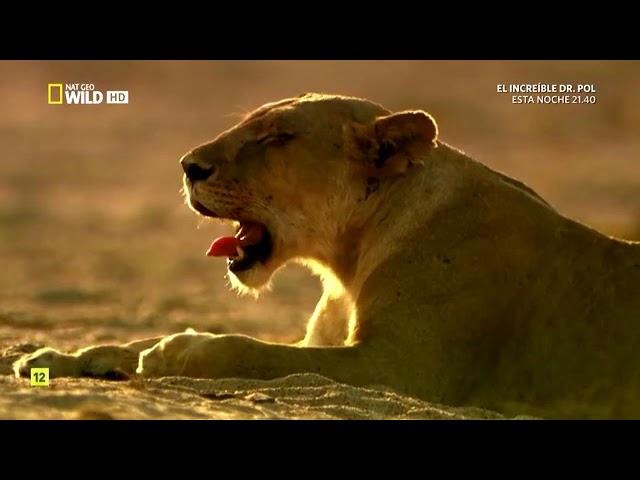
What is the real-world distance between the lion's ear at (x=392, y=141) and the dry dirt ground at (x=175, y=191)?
3.37ft

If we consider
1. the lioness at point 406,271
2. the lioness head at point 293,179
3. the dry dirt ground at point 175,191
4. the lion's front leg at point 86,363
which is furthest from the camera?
the lioness head at point 293,179

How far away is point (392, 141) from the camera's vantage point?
7.43 metres

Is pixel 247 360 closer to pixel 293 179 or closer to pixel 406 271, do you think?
pixel 406 271

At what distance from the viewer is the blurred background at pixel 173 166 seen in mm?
12492

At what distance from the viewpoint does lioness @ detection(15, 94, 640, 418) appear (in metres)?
6.81

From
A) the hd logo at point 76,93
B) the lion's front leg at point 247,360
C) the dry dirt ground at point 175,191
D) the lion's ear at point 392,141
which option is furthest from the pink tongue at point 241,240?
→ the hd logo at point 76,93

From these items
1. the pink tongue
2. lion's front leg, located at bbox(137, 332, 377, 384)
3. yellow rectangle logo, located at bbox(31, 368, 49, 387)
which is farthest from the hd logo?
lion's front leg, located at bbox(137, 332, 377, 384)

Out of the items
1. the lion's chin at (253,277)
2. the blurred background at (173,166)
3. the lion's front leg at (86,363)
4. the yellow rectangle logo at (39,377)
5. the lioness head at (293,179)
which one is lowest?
the yellow rectangle logo at (39,377)

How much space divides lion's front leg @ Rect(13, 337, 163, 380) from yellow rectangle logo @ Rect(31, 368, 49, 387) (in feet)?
0.14

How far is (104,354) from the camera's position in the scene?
7.13 m

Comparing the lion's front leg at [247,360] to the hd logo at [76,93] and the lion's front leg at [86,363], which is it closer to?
the lion's front leg at [86,363]

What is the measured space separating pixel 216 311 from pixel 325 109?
503 cm

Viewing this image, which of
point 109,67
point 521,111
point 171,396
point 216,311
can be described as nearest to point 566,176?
point 521,111

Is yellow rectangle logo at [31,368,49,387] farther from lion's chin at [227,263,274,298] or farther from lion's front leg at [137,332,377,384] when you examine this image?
lion's chin at [227,263,274,298]
